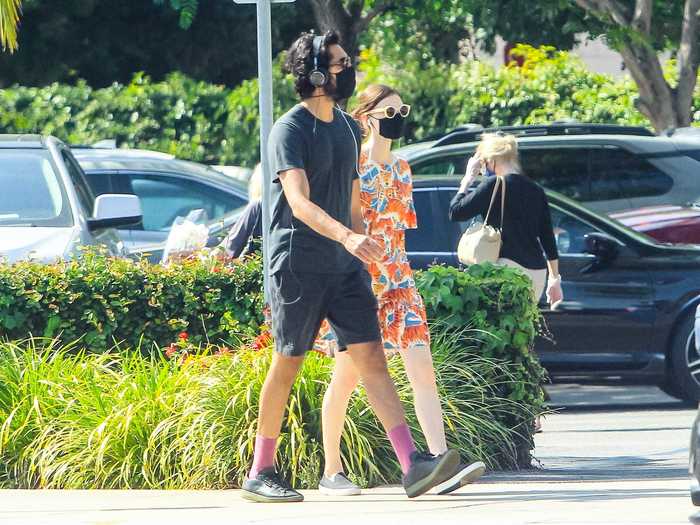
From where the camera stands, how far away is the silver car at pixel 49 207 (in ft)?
30.5

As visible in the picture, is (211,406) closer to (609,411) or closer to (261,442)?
(261,442)

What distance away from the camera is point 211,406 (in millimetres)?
7035

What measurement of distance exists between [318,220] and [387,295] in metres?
0.87

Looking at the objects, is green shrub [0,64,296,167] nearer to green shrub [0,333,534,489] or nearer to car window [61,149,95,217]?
car window [61,149,95,217]

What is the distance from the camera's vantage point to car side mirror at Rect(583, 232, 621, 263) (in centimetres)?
1043

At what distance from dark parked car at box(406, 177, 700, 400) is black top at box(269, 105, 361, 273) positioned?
410cm

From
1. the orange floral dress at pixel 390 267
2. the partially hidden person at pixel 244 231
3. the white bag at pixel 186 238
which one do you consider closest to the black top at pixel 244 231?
the partially hidden person at pixel 244 231

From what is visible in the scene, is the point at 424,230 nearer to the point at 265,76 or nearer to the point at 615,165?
the point at 615,165

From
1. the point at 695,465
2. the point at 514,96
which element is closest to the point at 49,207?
the point at 695,465

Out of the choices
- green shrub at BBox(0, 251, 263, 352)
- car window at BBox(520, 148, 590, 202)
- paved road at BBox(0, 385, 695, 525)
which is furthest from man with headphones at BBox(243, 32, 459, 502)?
car window at BBox(520, 148, 590, 202)

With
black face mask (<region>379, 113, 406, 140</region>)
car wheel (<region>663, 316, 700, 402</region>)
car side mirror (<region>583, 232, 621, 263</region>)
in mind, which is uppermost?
black face mask (<region>379, 113, 406, 140</region>)

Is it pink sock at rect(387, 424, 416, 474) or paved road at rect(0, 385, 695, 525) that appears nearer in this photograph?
paved road at rect(0, 385, 695, 525)

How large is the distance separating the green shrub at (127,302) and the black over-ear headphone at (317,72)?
205 centimetres

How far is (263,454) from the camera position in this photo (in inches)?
253
